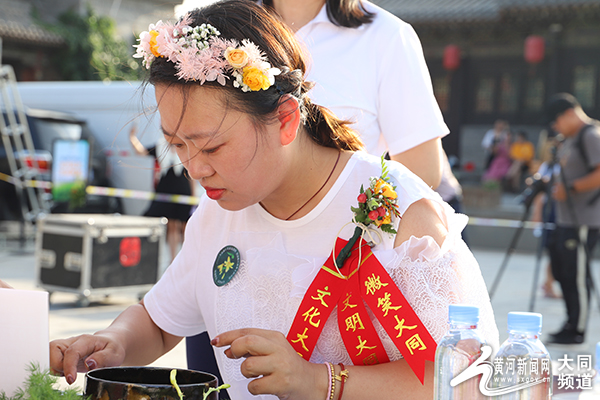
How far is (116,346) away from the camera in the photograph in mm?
1464

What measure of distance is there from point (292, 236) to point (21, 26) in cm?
1704

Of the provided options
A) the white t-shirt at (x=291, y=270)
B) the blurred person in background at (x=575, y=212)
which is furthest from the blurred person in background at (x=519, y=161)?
the white t-shirt at (x=291, y=270)

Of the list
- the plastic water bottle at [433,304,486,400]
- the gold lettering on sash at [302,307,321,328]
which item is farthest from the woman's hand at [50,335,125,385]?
the plastic water bottle at [433,304,486,400]

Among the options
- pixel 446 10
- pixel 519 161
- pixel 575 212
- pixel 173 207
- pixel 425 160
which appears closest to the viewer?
pixel 425 160

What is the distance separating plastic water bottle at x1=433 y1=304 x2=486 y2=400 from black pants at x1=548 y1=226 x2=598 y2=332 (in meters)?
4.30

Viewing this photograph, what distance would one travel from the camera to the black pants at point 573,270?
5004 millimetres

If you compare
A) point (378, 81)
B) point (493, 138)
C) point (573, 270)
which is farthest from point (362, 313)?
point (493, 138)

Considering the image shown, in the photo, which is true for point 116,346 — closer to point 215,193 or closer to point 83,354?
point 83,354

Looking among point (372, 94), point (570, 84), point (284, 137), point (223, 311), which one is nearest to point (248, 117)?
point (284, 137)

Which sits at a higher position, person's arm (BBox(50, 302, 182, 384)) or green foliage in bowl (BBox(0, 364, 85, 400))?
person's arm (BBox(50, 302, 182, 384))

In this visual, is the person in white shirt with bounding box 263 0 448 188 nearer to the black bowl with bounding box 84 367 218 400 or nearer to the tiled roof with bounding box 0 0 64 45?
the black bowl with bounding box 84 367 218 400

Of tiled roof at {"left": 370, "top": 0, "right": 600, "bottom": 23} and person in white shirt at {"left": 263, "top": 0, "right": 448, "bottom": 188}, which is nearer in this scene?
person in white shirt at {"left": 263, "top": 0, "right": 448, "bottom": 188}

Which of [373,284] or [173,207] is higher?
[173,207]

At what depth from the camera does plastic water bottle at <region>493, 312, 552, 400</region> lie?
947 mm
